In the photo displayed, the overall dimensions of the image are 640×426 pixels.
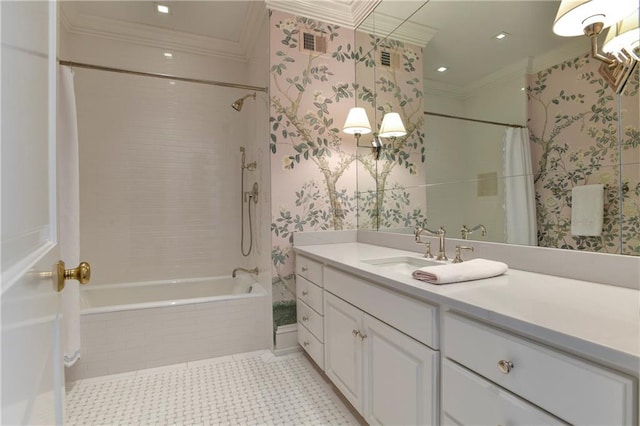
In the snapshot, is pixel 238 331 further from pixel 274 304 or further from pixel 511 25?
pixel 511 25

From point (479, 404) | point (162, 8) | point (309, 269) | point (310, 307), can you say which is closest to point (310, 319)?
point (310, 307)

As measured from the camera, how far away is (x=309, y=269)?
81.4 inches

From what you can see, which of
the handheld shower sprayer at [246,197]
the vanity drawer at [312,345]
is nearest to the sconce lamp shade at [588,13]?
the vanity drawer at [312,345]

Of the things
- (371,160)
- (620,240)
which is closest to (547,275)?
(620,240)

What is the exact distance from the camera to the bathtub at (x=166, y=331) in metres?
2.05

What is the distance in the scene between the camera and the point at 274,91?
2328 millimetres

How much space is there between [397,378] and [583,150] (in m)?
1.13

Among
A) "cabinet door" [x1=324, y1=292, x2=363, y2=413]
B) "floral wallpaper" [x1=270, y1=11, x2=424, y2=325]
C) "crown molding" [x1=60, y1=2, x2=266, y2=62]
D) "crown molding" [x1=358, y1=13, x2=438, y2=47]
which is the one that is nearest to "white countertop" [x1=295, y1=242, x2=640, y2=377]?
"cabinet door" [x1=324, y1=292, x2=363, y2=413]

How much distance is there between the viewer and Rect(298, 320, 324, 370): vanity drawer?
1917 millimetres

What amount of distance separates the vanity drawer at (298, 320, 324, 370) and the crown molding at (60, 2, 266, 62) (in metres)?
2.35

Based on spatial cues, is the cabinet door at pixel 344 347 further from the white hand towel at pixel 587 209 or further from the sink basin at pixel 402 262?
the white hand towel at pixel 587 209

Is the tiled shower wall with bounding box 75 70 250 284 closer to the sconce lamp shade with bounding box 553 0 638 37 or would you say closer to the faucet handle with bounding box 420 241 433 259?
the faucet handle with bounding box 420 241 433 259

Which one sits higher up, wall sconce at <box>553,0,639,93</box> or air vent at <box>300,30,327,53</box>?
air vent at <box>300,30,327,53</box>

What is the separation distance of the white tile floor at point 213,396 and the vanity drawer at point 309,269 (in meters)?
0.63
